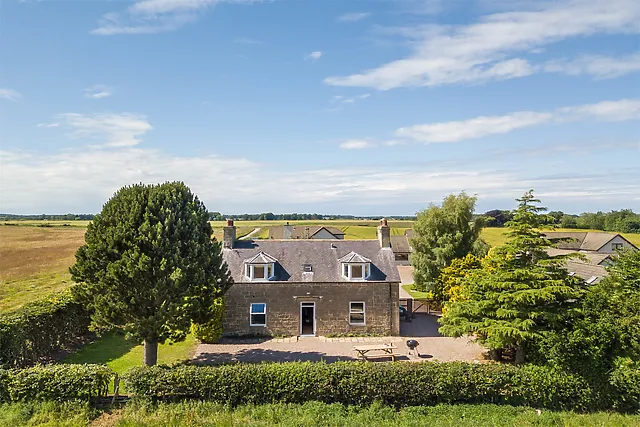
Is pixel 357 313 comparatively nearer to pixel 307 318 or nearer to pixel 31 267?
A: pixel 307 318

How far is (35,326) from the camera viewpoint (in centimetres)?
1802

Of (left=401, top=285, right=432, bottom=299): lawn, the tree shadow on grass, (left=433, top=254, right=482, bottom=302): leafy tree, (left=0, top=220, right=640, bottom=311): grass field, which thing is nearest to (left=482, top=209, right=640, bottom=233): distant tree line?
(left=0, top=220, right=640, bottom=311): grass field

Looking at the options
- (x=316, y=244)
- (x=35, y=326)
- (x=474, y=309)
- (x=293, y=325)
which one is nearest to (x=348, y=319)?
(x=293, y=325)

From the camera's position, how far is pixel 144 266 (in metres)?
15.6

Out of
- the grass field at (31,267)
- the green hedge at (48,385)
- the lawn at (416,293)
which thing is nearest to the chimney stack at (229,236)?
the green hedge at (48,385)

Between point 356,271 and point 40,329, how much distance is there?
661 inches

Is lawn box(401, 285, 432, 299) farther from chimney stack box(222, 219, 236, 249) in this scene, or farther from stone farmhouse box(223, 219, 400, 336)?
chimney stack box(222, 219, 236, 249)

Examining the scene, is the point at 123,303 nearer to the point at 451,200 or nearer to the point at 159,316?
the point at 159,316

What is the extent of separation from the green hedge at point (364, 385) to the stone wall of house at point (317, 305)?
30.4 feet

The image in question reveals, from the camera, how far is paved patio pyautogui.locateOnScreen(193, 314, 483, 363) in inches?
789

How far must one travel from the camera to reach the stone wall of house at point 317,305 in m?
24.0

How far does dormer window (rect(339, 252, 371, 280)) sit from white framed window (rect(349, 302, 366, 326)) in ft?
5.46

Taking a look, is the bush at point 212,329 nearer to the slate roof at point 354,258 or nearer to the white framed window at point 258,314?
the white framed window at point 258,314

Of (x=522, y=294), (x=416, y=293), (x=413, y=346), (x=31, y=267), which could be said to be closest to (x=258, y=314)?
(x=413, y=346)
